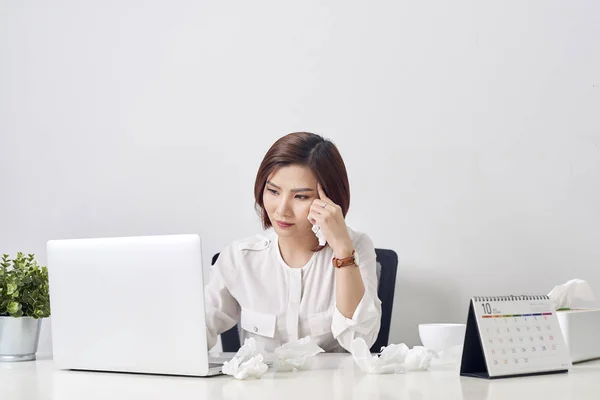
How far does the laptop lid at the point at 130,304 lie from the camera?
4.10ft

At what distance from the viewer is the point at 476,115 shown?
2379 millimetres

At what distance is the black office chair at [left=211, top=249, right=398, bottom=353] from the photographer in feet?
7.06

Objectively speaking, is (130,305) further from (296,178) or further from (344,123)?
(344,123)

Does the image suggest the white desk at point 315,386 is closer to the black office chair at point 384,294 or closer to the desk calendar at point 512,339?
the desk calendar at point 512,339

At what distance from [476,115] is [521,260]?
494mm

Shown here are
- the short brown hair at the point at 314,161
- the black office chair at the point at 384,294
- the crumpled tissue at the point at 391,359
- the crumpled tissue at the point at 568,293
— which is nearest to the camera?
the crumpled tissue at the point at 391,359

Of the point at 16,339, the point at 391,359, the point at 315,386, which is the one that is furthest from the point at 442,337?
the point at 16,339

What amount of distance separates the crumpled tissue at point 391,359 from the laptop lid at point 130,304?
281 mm

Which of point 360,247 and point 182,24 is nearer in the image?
point 360,247

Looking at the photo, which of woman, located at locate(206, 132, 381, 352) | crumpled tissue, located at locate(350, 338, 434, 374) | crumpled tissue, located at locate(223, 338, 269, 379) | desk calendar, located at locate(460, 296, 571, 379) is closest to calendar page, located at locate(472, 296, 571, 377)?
desk calendar, located at locate(460, 296, 571, 379)

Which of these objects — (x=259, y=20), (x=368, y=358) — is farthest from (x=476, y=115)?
(x=368, y=358)

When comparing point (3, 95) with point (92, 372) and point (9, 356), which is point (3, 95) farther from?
point (92, 372)

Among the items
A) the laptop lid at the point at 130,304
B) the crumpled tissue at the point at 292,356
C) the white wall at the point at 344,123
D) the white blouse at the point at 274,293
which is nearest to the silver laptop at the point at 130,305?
the laptop lid at the point at 130,304

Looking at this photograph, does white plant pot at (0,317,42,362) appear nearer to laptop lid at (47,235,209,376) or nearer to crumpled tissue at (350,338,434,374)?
laptop lid at (47,235,209,376)
